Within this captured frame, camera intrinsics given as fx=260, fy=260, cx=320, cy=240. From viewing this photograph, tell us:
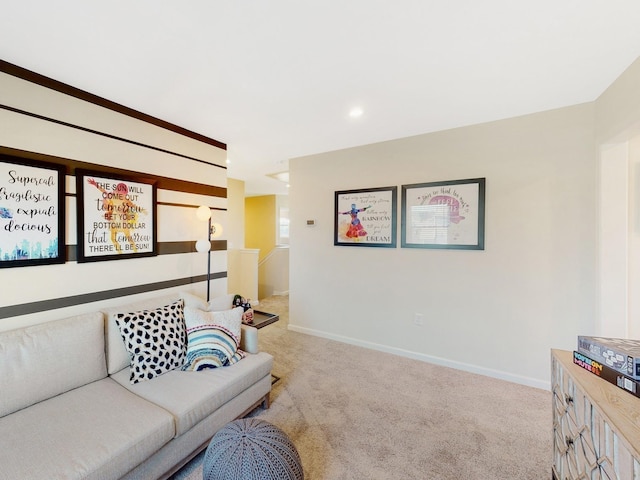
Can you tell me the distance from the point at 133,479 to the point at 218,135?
281 cm

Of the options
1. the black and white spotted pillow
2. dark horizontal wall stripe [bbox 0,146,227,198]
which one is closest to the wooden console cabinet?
the black and white spotted pillow

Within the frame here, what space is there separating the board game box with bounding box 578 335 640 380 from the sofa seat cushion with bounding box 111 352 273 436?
6.08 feet

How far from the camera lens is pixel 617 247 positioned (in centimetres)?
198

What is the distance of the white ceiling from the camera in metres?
1.27

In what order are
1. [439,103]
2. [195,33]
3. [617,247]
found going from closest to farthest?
[195,33], [617,247], [439,103]

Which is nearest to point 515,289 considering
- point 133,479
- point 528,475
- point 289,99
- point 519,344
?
point 519,344

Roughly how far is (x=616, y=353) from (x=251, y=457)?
5.17ft

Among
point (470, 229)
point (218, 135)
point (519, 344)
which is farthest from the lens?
point (218, 135)

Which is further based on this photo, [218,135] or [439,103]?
[218,135]

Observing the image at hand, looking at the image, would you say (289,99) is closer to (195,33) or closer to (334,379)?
(195,33)

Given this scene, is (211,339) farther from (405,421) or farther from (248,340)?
(405,421)

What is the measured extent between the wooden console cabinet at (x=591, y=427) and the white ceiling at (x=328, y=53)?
1.71m

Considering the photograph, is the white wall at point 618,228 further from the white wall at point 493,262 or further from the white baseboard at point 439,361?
the white baseboard at point 439,361

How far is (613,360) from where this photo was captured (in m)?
1.03
